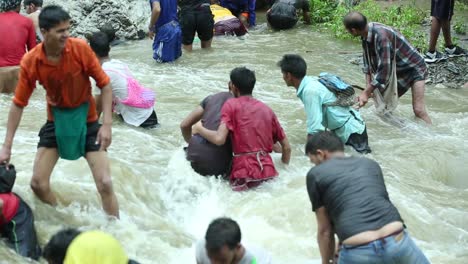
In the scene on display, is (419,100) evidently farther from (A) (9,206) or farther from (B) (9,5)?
(A) (9,206)

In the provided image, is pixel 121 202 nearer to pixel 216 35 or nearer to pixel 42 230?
pixel 42 230

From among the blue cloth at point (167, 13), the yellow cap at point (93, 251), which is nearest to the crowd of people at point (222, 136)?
the yellow cap at point (93, 251)

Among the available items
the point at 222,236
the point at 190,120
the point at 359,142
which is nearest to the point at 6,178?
the point at 222,236

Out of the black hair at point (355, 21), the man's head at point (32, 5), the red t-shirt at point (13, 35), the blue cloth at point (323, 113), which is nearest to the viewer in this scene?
the blue cloth at point (323, 113)

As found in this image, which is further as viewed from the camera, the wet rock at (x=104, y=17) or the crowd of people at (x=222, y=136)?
the wet rock at (x=104, y=17)

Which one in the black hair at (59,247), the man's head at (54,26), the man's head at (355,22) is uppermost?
the man's head at (54,26)

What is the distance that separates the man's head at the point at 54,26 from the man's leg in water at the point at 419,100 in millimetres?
4494

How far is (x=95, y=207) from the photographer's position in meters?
5.21

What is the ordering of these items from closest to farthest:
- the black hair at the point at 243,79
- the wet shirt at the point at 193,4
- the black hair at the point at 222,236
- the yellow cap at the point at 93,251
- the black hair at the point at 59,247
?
the yellow cap at the point at 93,251 < the black hair at the point at 59,247 < the black hair at the point at 222,236 < the black hair at the point at 243,79 < the wet shirt at the point at 193,4

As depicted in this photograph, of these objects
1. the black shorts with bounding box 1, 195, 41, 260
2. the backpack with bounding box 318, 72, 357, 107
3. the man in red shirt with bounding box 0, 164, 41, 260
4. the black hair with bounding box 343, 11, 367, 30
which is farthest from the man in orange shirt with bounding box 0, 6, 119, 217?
the black hair with bounding box 343, 11, 367, 30

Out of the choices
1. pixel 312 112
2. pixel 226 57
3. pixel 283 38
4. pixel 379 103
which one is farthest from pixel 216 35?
pixel 312 112

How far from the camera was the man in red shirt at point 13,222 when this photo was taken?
4.35m

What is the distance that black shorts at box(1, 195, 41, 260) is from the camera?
4.37m

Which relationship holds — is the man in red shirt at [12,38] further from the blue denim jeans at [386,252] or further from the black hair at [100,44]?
the blue denim jeans at [386,252]
